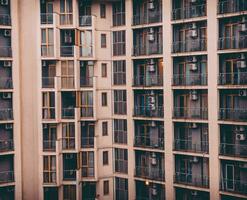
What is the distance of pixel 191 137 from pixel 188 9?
8.42 metres

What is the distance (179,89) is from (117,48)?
5840 mm

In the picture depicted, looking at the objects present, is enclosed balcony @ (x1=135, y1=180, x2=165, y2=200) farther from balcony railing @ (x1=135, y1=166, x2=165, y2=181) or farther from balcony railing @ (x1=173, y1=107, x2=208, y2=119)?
balcony railing @ (x1=173, y1=107, x2=208, y2=119)

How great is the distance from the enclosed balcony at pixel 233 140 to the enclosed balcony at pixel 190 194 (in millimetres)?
3135

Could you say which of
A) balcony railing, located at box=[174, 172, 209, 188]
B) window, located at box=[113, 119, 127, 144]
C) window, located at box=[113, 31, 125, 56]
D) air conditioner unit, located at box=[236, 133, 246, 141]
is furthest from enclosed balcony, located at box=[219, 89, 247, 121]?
window, located at box=[113, 31, 125, 56]

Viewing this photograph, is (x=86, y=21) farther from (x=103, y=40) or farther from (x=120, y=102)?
(x=120, y=102)

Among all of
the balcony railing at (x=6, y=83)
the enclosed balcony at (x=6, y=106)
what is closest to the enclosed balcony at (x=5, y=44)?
the balcony railing at (x=6, y=83)

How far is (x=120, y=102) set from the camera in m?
29.1

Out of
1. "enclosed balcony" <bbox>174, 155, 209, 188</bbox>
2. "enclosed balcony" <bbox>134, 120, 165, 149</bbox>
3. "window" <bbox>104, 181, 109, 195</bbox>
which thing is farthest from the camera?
"window" <bbox>104, 181, 109, 195</bbox>

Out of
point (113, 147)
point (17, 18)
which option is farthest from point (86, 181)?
point (17, 18)

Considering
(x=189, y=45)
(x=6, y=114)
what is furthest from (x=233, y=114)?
(x=6, y=114)

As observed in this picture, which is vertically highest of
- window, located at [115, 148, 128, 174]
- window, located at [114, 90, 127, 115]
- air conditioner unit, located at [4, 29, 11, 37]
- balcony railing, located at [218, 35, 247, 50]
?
air conditioner unit, located at [4, 29, 11, 37]

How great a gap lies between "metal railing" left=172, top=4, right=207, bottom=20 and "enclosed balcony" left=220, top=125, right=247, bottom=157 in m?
7.35

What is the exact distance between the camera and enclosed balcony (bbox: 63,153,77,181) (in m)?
28.4

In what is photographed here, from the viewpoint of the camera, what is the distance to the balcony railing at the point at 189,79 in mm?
25703
